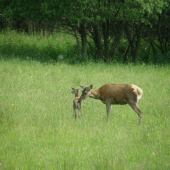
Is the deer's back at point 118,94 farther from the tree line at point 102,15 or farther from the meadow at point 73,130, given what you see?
the tree line at point 102,15

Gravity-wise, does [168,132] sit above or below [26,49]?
above

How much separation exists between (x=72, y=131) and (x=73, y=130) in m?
0.05

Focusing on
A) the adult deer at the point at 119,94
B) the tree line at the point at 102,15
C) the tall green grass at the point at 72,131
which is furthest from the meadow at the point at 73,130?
the tree line at the point at 102,15

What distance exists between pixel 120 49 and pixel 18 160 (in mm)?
16425

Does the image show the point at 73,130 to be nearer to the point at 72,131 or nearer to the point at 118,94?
the point at 72,131

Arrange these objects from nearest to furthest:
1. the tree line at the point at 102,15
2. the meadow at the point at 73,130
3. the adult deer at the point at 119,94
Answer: the meadow at the point at 73,130 < the adult deer at the point at 119,94 < the tree line at the point at 102,15

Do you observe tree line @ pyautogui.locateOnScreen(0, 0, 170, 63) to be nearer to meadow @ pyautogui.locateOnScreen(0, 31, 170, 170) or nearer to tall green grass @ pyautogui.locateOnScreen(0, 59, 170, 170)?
meadow @ pyautogui.locateOnScreen(0, 31, 170, 170)

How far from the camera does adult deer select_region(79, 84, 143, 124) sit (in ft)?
21.9

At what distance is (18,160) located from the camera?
461 cm

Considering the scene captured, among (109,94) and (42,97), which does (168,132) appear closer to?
(109,94)

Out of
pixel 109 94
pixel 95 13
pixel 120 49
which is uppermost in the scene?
pixel 95 13

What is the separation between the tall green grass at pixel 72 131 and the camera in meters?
4.54

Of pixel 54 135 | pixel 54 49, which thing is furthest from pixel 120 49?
pixel 54 135

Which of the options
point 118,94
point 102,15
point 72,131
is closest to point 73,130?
point 72,131
